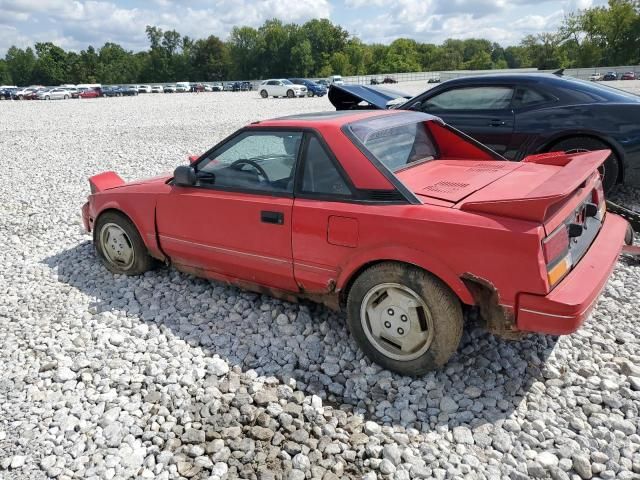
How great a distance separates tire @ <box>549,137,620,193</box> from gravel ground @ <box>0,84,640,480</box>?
1509 millimetres

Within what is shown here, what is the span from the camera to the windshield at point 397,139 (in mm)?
3195

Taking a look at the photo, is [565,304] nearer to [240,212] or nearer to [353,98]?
[240,212]

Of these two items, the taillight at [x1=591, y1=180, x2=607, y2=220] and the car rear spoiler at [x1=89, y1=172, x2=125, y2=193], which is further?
the car rear spoiler at [x1=89, y1=172, x2=125, y2=193]

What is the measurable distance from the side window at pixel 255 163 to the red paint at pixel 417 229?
0.09m

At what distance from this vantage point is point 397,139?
3471 millimetres

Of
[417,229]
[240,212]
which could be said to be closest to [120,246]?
[240,212]

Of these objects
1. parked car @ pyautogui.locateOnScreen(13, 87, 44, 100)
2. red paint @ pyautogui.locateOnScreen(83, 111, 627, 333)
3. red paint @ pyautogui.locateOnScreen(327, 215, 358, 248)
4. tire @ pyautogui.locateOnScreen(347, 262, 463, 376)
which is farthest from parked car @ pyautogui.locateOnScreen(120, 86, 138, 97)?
tire @ pyautogui.locateOnScreen(347, 262, 463, 376)

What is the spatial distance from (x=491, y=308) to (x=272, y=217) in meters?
1.49

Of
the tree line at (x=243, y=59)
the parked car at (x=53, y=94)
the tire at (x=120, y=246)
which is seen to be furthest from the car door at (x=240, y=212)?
the tree line at (x=243, y=59)

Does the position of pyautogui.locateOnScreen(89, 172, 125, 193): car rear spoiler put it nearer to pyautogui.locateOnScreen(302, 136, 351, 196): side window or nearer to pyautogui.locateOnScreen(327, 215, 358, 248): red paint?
pyautogui.locateOnScreen(302, 136, 351, 196): side window

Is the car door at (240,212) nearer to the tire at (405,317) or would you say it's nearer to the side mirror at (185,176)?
the side mirror at (185,176)

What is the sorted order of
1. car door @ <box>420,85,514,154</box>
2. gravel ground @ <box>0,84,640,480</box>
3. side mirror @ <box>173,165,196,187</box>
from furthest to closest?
car door @ <box>420,85,514,154</box>, side mirror @ <box>173,165,196,187</box>, gravel ground @ <box>0,84,640,480</box>

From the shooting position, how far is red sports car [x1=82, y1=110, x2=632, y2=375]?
249 cm

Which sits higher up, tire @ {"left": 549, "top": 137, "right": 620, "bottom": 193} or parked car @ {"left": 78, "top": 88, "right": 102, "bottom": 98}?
parked car @ {"left": 78, "top": 88, "right": 102, "bottom": 98}
